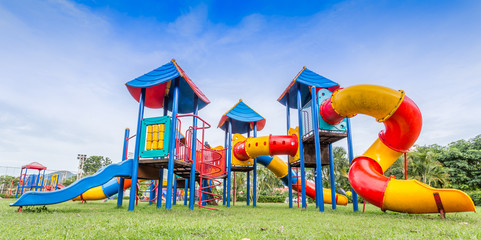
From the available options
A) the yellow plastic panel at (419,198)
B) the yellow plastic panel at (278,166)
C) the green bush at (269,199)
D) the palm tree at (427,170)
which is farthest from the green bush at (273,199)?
the yellow plastic panel at (419,198)

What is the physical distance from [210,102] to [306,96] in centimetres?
506

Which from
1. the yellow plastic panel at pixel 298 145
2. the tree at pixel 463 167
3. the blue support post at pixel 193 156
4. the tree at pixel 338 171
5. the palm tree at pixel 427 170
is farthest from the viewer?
the tree at pixel 338 171

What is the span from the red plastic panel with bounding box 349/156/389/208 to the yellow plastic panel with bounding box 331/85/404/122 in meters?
1.44

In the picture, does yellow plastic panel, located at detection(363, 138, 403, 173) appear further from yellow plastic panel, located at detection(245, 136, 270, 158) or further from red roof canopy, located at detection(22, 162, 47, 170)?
red roof canopy, located at detection(22, 162, 47, 170)

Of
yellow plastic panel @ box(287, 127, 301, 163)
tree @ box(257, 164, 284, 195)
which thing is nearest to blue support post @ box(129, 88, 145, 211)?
yellow plastic panel @ box(287, 127, 301, 163)

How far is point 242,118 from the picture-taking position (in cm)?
1444

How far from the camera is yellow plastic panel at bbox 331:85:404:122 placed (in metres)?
7.52

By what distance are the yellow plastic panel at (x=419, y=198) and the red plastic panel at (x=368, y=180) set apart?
0.56ft

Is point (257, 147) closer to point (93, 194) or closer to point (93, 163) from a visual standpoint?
point (93, 194)

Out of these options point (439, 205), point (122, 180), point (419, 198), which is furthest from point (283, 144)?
point (122, 180)

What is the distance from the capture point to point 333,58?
9.08m

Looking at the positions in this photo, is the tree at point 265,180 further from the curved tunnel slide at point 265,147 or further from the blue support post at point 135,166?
the blue support post at point 135,166

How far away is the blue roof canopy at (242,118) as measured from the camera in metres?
14.3

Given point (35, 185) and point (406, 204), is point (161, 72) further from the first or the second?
point (35, 185)
